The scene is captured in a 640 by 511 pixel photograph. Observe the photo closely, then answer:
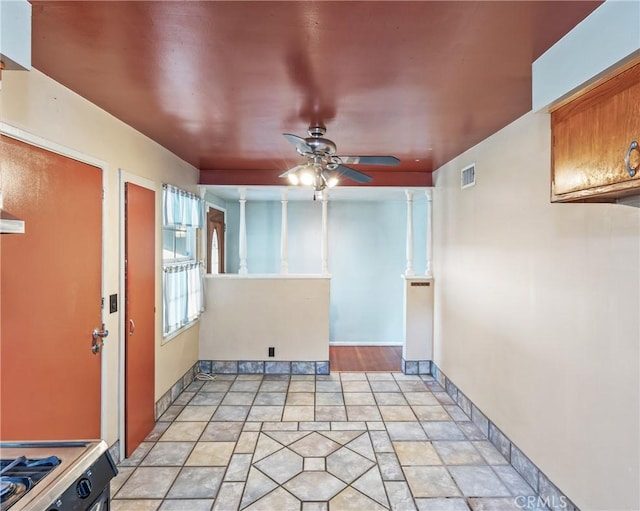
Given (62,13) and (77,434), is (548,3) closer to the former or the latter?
(62,13)

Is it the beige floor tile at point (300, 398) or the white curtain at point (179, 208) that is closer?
the white curtain at point (179, 208)

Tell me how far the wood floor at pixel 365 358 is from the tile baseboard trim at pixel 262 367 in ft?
0.87

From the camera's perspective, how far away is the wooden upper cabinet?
47.0 inches

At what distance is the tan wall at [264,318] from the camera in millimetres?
4340

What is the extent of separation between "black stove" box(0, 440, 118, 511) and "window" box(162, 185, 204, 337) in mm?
2115

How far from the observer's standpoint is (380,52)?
62.4 inches

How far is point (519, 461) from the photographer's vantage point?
2.43 meters

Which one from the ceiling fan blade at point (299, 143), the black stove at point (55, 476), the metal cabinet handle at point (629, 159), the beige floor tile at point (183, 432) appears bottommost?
the beige floor tile at point (183, 432)

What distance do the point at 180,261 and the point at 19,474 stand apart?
9.16 ft

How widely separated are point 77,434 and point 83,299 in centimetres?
79

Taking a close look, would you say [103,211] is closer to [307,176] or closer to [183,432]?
[307,176]

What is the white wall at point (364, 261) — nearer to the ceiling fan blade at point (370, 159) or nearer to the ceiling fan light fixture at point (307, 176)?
the ceiling fan light fixture at point (307, 176)

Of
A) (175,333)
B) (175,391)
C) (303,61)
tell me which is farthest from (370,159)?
(175,391)

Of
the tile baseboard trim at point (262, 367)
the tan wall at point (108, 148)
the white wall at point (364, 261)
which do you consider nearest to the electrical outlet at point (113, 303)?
the tan wall at point (108, 148)
